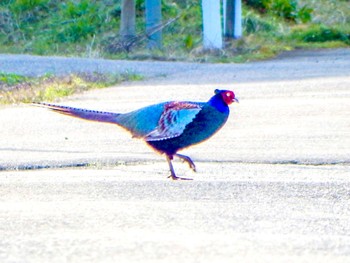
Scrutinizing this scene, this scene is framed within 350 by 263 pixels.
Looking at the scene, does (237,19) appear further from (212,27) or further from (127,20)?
(127,20)

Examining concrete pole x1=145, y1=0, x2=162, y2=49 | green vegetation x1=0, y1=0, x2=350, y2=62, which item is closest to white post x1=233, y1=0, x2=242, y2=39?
green vegetation x1=0, y1=0, x2=350, y2=62

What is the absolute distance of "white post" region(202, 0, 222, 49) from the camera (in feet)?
80.1

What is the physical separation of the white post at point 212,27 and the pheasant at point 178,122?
17.0 m

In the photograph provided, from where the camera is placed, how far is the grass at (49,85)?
14.1 metres

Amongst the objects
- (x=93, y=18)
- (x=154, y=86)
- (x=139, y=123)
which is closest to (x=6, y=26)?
(x=93, y=18)

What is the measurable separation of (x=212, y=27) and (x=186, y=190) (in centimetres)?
1758

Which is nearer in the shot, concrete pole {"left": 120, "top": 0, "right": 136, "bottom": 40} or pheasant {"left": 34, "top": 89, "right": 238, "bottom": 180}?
pheasant {"left": 34, "top": 89, "right": 238, "bottom": 180}

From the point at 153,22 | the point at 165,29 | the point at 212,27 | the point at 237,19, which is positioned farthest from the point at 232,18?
the point at 212,27

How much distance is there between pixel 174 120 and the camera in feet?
23.6

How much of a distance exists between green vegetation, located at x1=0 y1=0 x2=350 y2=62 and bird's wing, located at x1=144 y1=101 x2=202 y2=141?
16436 millimetres

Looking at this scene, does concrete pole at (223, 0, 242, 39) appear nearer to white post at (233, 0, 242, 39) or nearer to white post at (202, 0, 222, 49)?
white post at (233, 0, 242, 39)

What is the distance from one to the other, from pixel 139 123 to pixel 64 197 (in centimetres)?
86

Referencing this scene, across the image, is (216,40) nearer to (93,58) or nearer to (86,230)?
(93,58)

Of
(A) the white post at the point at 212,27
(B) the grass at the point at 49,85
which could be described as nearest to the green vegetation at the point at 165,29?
(A) the white post at the point at 212,27
